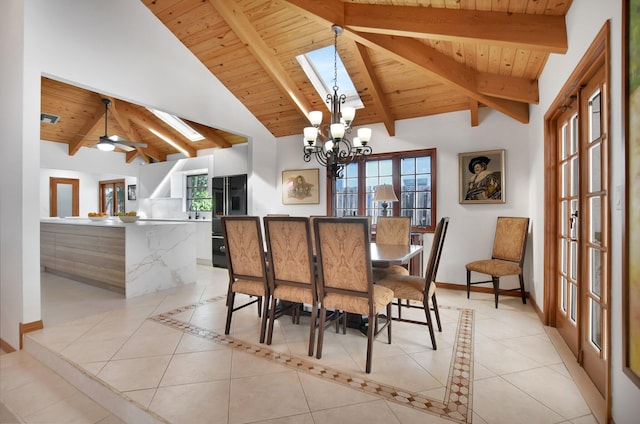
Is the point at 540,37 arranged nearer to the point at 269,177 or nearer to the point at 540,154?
the point at 540,154

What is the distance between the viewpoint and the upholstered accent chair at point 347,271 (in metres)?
2.05

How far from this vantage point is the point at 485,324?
291cm

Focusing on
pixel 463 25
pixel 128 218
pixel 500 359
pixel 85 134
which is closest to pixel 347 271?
pixel 500 359

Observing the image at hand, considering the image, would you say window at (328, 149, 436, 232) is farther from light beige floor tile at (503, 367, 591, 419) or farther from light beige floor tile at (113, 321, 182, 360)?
light beige floor tile at (113, 321, 182, 360)

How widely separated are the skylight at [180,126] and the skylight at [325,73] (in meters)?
2.87

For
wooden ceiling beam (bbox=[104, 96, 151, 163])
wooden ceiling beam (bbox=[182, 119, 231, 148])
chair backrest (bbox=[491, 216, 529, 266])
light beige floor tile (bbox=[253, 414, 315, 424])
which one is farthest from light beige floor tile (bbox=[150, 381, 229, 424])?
A: wooden ceiling beam (bbox=[104, 96, 151, 163])

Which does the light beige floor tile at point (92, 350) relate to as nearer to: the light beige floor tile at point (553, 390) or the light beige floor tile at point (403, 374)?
the light beige floor tile at point (403, 374)

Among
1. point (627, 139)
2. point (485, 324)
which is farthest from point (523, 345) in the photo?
point (627, 139)

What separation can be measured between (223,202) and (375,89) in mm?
3406

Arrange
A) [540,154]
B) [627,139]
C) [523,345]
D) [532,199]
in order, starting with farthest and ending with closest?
1. [532,199]
2. [540,154]
3. [523,345]
4. [627,139]

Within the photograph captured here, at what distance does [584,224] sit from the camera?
2.16 meters

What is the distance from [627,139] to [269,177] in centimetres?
489

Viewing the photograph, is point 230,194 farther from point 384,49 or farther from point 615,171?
point 615,171

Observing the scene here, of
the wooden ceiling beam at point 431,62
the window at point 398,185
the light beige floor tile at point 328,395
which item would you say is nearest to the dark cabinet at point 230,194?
the window at point 398,185
